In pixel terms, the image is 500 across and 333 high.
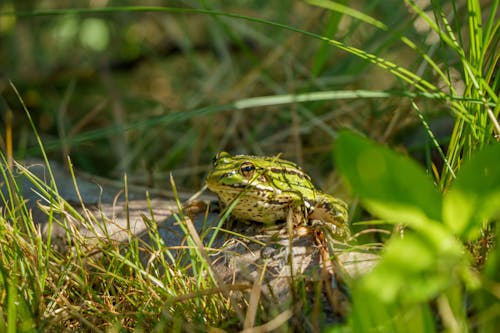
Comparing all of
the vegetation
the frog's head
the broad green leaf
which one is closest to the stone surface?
the vegetation

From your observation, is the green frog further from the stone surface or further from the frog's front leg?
the stone surface

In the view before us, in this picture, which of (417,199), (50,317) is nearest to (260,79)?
(50,317)

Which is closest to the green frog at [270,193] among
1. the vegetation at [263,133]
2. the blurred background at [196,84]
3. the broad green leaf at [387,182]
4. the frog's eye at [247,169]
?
the frog's eye at [247,169]

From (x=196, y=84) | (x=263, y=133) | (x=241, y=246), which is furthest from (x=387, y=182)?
(x=196, y=84)

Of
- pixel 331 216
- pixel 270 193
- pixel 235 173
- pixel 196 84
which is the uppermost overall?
pixel 196 84

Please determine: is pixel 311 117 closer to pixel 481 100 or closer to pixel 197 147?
pixel 197 147

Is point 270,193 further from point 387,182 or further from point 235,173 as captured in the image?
point 387,182

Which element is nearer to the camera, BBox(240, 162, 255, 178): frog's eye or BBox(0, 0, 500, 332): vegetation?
BBox(0, 0, 500, 332): vegetation
